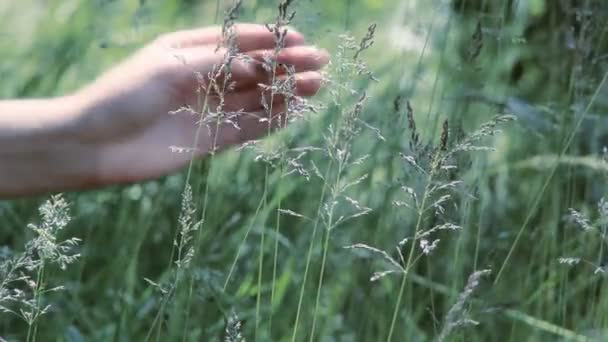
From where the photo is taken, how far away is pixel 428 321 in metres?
1.72

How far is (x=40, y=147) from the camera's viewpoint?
1533mm

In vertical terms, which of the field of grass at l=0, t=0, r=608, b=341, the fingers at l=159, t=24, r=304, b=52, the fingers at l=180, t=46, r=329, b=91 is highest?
the fingers at l=159, t=24, r=304, b=52

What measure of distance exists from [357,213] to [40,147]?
17.0 inches

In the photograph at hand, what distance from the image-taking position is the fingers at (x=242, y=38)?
1489 mm

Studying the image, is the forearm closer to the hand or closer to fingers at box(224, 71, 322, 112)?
the hand

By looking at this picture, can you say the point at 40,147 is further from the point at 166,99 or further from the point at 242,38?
the point at 242,38

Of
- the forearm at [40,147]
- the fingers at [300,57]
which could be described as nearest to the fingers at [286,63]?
the fingers at [300,57]

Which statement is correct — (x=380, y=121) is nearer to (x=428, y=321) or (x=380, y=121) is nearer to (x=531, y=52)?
(x=428, y=321)

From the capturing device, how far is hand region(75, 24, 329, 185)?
1480mm

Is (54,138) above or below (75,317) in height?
above

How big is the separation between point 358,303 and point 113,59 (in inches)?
28.4

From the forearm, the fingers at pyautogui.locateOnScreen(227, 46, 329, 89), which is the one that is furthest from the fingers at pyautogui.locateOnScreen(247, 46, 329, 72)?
the forearm

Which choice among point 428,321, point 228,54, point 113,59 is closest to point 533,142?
point 428,321

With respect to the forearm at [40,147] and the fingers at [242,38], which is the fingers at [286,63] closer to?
the fingers at [242,38]
